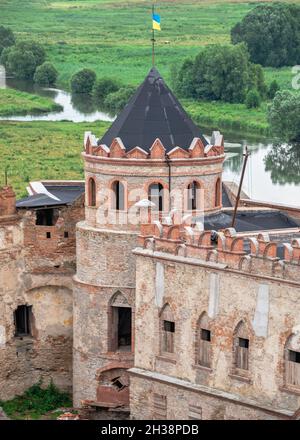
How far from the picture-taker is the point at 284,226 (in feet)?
123

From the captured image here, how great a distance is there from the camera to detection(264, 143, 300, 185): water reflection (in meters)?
74.4

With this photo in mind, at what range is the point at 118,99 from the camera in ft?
332

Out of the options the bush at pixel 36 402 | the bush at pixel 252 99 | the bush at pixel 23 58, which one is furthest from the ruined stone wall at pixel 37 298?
the bush at pixel 23 58

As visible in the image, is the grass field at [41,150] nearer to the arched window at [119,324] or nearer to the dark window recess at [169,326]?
the arched window at [119,324]

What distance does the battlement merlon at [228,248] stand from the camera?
103ft

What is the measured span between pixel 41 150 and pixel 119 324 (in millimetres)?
51673

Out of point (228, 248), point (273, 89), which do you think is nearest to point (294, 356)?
point (228, 248)

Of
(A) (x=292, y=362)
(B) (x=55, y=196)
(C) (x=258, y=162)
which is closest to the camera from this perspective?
(A) (x=292, y=362)

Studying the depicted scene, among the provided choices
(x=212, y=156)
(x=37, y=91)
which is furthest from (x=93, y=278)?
(x=37, y=91)

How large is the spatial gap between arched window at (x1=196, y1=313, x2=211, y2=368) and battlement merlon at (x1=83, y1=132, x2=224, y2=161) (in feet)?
14.0

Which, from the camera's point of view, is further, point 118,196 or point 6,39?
point 6,39

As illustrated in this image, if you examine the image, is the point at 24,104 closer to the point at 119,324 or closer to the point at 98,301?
the point at 119,324

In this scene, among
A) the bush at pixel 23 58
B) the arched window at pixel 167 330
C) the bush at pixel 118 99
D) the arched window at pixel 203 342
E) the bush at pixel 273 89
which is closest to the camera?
the arched window at pixel 203 342
